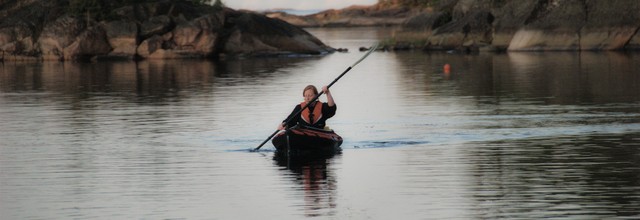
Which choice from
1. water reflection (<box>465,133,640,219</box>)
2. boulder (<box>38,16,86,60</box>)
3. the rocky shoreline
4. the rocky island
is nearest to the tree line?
the rocky island

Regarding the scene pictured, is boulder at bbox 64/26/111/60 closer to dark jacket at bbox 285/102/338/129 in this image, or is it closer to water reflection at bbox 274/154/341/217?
dark jacket at bbox 285/102/338/129

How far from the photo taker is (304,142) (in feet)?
88.1

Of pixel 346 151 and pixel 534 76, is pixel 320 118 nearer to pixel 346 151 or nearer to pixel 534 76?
pixel 346 151

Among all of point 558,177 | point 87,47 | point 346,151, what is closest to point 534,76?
point 346,151

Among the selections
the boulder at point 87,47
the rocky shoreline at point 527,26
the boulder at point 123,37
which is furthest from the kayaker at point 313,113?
the boulder at point 87,47

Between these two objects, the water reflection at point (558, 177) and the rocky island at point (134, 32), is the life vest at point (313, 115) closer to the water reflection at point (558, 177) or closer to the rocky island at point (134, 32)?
the water reflection at point (558, 177)

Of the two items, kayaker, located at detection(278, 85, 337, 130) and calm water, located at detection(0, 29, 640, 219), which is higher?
kayaker, located at detection(278, 85, 337, 130)

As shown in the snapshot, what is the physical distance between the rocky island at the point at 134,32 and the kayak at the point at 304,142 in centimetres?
5343

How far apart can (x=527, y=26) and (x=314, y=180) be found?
56356 millimetres

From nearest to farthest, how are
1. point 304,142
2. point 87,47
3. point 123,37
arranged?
point 304,142 < point 123,37 < point 87,47

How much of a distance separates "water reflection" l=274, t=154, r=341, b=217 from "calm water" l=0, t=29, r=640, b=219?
1.4 inches

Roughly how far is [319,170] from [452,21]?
62039mm

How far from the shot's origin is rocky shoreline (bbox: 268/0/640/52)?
75250 mm

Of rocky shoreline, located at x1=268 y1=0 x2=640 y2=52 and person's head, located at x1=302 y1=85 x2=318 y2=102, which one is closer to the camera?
person's head, located at x1=302 y1=85 x2=318 y2=102
